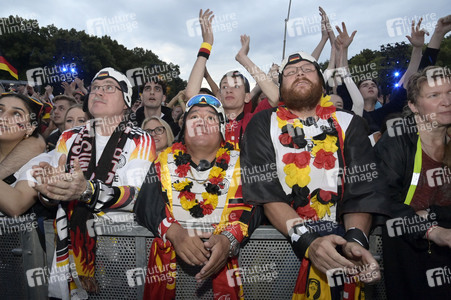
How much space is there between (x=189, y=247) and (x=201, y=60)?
2.71 meters

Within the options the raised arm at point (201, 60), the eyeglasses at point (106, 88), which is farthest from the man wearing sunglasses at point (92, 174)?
the raised arm at point (201, 60)

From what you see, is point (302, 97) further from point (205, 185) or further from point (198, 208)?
point (198, 208)

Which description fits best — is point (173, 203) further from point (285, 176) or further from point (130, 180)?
point (285, 176)

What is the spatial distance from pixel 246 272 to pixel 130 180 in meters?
1.30

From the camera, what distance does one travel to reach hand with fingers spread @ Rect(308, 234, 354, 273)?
85.8 inches

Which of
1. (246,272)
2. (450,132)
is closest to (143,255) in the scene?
(246,272)

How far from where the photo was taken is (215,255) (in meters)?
2.29

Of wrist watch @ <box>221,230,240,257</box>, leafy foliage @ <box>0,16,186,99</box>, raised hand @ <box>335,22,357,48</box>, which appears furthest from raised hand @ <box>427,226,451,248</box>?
leafy foliage @ <box>0,16,186,99</box>

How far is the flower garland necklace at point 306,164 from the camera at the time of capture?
2646mm

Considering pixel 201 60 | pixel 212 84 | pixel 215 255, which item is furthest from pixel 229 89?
pixel 215 255

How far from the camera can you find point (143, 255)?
2.47 metres

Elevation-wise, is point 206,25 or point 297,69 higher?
point 206,25

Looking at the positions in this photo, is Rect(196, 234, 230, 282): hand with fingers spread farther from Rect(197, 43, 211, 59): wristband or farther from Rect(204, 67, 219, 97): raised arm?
Rect(204, 67, 219, 97): raised arm

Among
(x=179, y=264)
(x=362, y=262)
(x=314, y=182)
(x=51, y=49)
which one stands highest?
(x=51, y=49)
